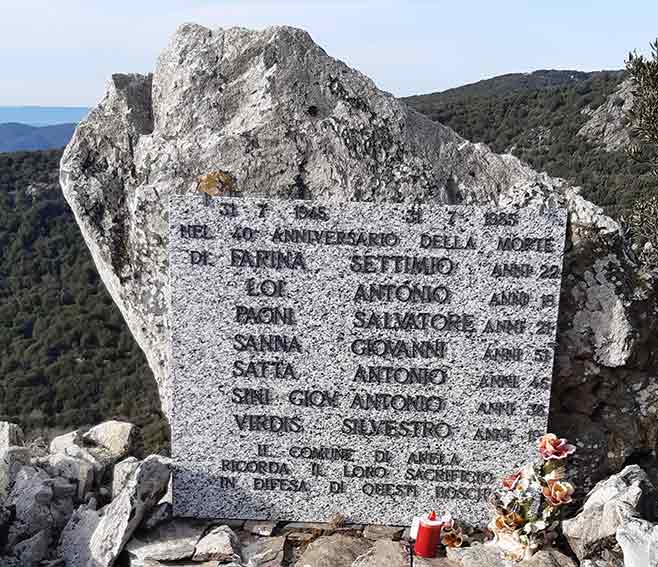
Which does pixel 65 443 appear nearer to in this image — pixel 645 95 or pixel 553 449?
pixel 553 449

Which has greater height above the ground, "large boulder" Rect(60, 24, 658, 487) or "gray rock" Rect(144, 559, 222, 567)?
"large boulder" Rect(60, 24, 658, 487)

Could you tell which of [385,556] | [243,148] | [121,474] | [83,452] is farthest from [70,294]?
[385,556]

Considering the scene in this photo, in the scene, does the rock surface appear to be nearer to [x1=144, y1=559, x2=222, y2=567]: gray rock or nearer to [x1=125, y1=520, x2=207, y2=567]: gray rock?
[x1=125, y1=520, x2=207, y2=567]: gray rock

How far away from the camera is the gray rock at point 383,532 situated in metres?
4.82

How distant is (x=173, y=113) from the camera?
17.4ft

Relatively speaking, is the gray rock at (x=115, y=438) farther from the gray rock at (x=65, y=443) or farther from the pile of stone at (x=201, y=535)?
the pile of stone at (x=201, y=535)

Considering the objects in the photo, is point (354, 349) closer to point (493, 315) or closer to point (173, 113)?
point (493, 315)

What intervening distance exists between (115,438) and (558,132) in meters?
21.8

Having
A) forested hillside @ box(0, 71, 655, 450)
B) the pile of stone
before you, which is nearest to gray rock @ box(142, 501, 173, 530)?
the pile of stone

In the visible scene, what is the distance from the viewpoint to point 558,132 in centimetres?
2484

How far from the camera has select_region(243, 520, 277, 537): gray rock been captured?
15.9 ft

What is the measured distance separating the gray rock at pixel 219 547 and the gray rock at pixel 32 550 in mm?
1021

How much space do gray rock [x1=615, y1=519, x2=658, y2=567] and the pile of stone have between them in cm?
38

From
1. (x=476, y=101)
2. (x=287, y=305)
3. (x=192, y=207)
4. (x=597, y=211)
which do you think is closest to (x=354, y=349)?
(x=287, y=305)
